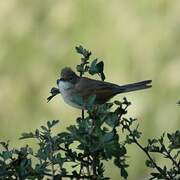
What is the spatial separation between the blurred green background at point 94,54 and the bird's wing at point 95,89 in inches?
76.1

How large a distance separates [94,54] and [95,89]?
230 cm

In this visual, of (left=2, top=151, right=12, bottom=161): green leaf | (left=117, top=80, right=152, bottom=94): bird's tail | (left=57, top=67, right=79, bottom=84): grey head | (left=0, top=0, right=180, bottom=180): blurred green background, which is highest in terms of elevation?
(left=0, top=0, right=180, bottom=180): blurred green background

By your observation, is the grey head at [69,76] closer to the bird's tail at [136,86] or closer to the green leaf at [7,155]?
the bird's tail at [136,86]

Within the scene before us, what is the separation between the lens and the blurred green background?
464 centimetres

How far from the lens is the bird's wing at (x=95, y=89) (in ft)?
8.22

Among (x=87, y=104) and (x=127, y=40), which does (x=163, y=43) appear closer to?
(x=127, y=40)

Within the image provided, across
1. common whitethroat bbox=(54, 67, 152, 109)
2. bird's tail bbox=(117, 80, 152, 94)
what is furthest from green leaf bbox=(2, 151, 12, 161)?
bird's tail bbox=(117, 80, 152, 94)

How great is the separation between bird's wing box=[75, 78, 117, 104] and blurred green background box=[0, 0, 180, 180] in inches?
76.1

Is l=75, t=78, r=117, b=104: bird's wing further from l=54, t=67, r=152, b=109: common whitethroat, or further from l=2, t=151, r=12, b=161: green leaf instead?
l=2, t=151, r=12, b=161: green leaf

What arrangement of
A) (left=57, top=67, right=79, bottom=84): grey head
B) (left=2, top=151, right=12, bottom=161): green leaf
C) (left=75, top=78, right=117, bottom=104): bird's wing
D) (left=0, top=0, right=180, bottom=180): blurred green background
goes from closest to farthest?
1. (left=2, top=151, right=12, bottom=161): green leaf
2. (left=75, top=78, right=117, bottom=104): bird's wing
3. (left=57, top=67, right=79, bottom=84): grey head
4. (left=0, top=0, right=180, bottom=180): blurred green background

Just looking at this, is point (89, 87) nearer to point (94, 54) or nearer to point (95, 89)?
point (95, 89)

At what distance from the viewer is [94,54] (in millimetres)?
4844

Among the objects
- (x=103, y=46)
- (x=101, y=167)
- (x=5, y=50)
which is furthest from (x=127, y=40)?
(x=101, y=167)

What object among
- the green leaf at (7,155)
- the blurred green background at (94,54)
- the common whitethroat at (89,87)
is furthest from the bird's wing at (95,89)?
the blurred green background at (94,54)
